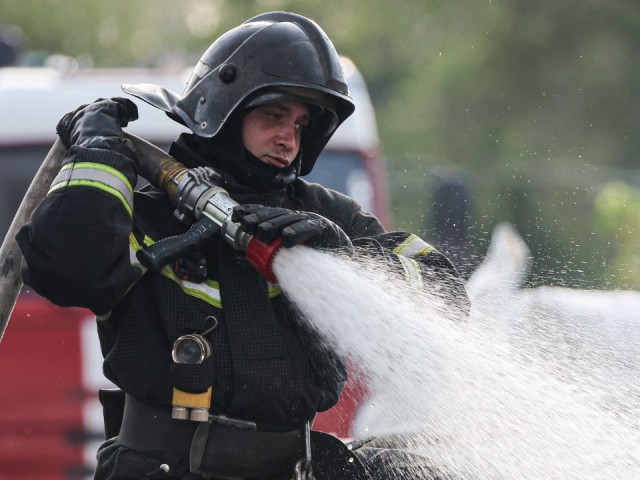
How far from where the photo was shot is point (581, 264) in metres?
14.7

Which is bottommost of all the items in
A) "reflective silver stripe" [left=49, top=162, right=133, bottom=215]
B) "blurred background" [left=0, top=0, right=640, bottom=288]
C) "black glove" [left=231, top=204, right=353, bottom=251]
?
"blurred background" [left=0, top=0, right=640, bottom=288]

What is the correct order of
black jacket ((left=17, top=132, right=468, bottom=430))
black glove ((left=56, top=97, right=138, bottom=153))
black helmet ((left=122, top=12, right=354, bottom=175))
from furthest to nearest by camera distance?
black helmet ((left=122, top=12, right=354, bottom=175))
black glove ((left=56, top=97, right=138, bottom=153))
black jacket ((left=17, top=132, right=468, bottom=430))

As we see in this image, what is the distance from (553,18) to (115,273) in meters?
20.4

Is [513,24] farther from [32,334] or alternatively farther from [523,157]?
[32,334]

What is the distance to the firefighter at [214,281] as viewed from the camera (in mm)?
3895

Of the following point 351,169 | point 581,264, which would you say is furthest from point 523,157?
point 351,169

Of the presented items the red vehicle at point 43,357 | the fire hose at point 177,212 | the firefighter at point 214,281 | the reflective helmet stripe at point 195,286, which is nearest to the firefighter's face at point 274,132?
the firefighter at point 214,281

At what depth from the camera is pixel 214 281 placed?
4.09 meters

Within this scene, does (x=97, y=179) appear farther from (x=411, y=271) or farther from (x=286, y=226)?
(x=411, y=271)

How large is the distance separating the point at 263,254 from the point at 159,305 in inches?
12.4

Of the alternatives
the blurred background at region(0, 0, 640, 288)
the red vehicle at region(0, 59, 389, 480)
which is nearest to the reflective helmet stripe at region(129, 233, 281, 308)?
the red vehicle at region(0, 59, 389, 480)

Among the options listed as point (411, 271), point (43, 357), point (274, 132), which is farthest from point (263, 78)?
point (43, 357)

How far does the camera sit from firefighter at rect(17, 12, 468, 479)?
3895mm

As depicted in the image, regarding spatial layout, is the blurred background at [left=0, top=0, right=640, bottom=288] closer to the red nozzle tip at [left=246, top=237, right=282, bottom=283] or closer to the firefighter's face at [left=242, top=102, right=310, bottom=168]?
the firefighter's face at [left=242, top=102, right=310, bottom=168]
